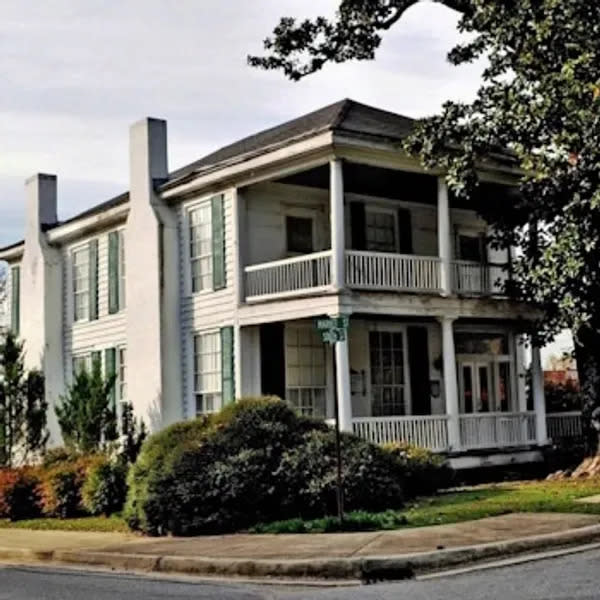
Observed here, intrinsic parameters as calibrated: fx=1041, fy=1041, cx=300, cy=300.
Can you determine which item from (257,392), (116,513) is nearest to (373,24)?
(257,392)

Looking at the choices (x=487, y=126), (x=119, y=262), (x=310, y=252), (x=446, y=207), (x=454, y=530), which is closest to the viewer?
(x=454, y=530)

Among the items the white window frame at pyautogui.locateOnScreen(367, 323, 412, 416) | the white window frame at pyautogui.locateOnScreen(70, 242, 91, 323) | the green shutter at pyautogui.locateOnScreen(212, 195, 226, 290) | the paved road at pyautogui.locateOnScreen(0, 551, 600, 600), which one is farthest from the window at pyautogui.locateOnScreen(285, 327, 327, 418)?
the paved road at pyautogui.locateOnScreen(0, 551, 600, 600)

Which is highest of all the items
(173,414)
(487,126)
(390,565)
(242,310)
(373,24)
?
(373,24)

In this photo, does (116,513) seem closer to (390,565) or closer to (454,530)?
(454,530)

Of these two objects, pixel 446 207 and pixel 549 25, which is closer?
pixel 549 25

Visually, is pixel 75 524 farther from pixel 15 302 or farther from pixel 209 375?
pixel 15 302

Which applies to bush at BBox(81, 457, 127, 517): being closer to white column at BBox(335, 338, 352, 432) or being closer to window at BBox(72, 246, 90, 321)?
white column at BBox(335, 338, 352, 432)

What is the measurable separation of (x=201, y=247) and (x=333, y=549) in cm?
1330

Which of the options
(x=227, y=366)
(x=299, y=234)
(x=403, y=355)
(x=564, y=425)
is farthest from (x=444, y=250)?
(x=564, y=425)

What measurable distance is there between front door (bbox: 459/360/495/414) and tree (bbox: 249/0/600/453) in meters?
3.37

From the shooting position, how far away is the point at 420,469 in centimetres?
1870

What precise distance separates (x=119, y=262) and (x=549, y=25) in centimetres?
1316

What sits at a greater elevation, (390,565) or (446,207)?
(446,207)

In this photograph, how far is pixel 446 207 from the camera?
22.3 meters
